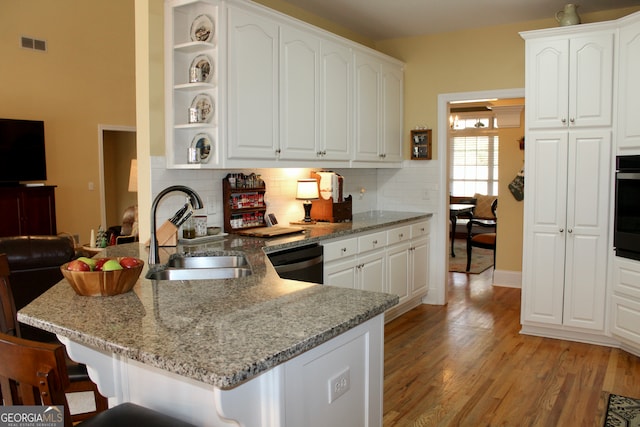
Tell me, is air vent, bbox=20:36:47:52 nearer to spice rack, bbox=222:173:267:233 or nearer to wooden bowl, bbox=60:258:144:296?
spice rack, bbox=222:173:267:233

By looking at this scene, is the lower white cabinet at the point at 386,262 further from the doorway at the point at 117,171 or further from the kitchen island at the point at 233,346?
the doorway at the point at 117,171

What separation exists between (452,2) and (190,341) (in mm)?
4027

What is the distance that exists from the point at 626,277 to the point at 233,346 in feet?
12.0

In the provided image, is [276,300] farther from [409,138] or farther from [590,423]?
[409,138]

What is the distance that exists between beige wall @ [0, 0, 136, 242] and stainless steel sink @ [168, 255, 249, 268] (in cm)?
550

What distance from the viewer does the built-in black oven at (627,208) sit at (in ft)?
12.8

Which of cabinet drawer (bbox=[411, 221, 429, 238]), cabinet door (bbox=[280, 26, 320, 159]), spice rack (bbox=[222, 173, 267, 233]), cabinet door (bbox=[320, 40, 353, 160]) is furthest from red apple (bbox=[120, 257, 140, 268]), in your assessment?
cabinet drawer (bbox=[411, 221, 429, 238])

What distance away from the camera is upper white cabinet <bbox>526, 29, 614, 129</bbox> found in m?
4.12

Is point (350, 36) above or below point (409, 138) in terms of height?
above

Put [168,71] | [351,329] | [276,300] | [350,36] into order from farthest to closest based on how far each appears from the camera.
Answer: [350,36]
[168,71]
[276,300]
[351,329]

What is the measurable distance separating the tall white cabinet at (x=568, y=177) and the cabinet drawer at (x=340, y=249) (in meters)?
1.50

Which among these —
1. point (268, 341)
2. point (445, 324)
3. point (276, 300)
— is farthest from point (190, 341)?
point (445, 324)

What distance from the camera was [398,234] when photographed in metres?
4.96

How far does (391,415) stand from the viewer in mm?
3100
